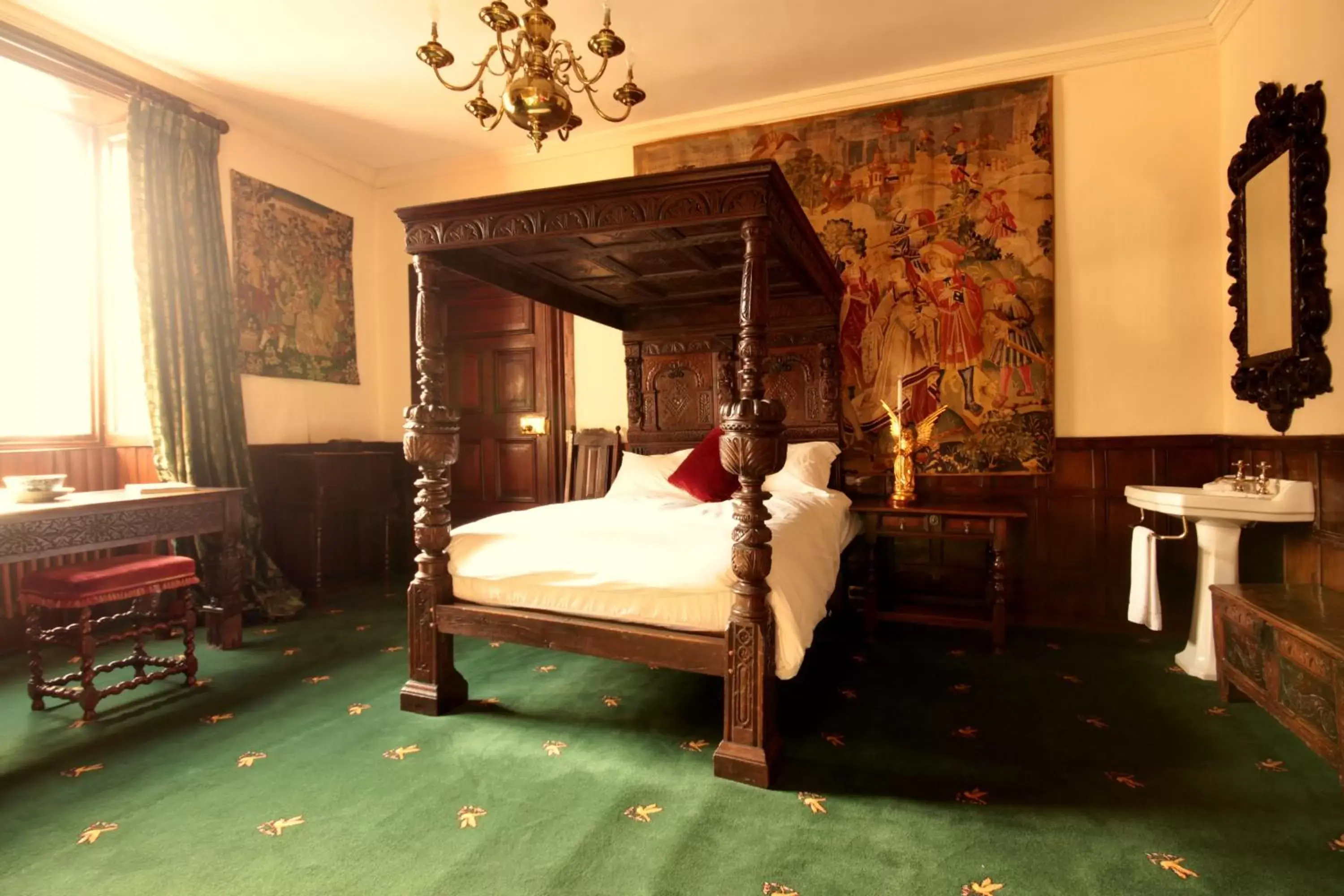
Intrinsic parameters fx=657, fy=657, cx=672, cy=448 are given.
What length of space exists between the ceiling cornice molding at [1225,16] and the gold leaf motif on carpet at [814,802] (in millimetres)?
4680

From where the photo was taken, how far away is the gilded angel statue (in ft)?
14.0

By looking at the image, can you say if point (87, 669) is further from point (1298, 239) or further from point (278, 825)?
point (1298, 239)

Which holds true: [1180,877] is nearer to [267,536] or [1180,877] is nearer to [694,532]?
[694,532]

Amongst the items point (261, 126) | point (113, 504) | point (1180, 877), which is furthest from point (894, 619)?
point (261, 126)

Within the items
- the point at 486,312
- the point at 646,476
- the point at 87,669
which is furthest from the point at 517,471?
the point at 87,669

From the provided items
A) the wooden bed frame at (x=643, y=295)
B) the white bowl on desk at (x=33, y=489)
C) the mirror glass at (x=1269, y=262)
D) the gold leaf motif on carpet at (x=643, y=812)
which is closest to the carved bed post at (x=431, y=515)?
the wooden bed frame at (x=643, y=295)

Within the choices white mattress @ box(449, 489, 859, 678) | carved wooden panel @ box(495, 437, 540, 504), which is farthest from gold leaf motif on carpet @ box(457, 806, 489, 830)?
carved wooden panel @ box(495, 437, 540, 504)

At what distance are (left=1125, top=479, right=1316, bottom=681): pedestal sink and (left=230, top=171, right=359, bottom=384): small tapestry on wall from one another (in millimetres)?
5929

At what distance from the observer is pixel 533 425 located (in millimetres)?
5688

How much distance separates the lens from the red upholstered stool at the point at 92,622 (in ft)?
9.57

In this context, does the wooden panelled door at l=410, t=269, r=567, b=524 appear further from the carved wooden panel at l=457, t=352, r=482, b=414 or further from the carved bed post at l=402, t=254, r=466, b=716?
the carved bed post at l=402, t=254, r=466, b=716

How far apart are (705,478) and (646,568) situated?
1645 mm

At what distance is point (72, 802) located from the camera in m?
2.25

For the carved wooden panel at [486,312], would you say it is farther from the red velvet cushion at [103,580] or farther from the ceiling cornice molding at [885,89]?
the red velvet cushion at [103,580]
